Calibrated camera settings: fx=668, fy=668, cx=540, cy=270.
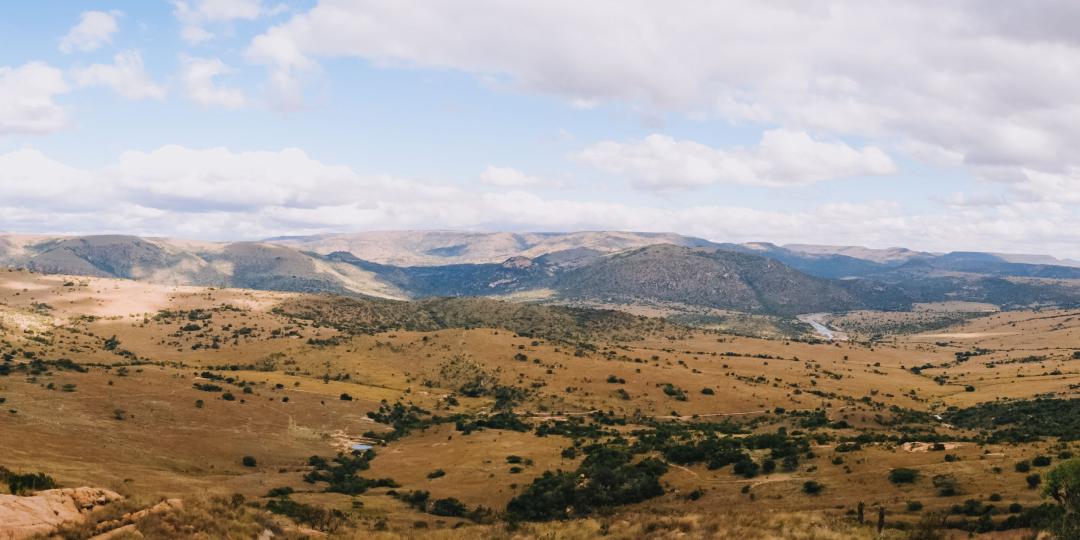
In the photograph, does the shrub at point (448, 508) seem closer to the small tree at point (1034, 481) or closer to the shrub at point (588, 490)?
the shrub at point (588, 490)

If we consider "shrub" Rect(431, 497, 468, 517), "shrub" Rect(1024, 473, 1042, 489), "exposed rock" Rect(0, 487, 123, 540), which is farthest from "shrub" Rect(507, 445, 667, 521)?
"exposed rock" Rect(0, 487, 123, 540)

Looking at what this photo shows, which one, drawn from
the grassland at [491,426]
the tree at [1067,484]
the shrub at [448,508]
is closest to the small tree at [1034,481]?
the grassland at [491,426]

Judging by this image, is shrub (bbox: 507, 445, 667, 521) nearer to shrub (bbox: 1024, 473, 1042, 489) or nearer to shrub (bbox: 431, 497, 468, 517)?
shrub (bbox: 431, 497, 468, 517)

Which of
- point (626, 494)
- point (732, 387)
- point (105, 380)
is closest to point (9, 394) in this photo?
point (105, 380)

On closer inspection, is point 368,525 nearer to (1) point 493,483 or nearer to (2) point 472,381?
(1) point 493,483

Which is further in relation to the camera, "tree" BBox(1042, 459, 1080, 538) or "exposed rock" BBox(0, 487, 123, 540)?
"tree" BBox(1042, 459, 1080, 538)

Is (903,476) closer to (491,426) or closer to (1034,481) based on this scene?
(1034,481)

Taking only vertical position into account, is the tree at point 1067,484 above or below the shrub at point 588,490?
above

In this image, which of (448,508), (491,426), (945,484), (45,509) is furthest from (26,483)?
(491,426)
